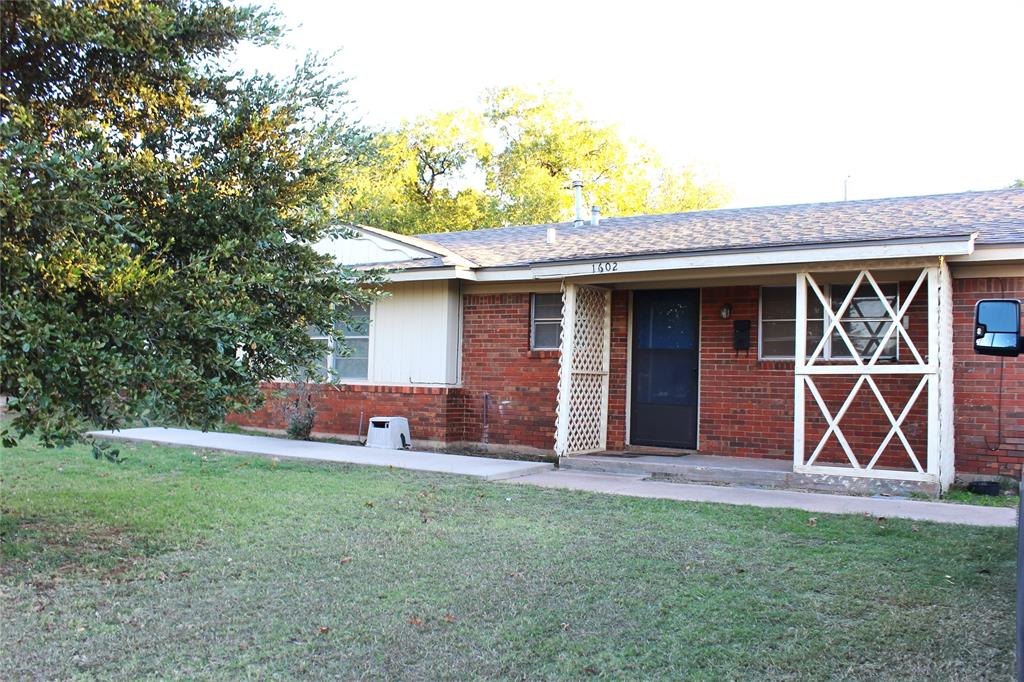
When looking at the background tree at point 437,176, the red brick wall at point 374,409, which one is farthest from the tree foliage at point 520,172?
the red brick wall at point 374,409

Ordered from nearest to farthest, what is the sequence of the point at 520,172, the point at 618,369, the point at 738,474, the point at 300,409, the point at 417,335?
the point at 738,474 → the point at 618,369 → the point at 417,335 → the point at 300,409 → the point at 520,172

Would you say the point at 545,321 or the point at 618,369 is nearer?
the point at 618,369

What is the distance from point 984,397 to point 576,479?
4.49 m

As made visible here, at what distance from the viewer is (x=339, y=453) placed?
11570 mm

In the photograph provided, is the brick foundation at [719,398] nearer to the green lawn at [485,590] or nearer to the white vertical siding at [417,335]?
the white vertical siding at [417,335]

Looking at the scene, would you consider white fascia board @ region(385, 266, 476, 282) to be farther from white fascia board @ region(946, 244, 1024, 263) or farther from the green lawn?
white fascia board @ region(946, 244, 1024, 263)

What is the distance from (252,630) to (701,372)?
7893 mm

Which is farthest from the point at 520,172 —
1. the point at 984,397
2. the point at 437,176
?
the point at 984,397

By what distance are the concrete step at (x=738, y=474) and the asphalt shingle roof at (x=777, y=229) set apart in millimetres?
2466

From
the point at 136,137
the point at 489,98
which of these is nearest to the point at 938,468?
the point at 136,137

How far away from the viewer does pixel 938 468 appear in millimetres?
8672

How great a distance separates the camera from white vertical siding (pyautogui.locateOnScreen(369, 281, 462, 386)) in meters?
13.1

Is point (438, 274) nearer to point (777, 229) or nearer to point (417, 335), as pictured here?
point (417, 335)

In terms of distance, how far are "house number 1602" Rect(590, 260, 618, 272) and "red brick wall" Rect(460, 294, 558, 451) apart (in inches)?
78.7
